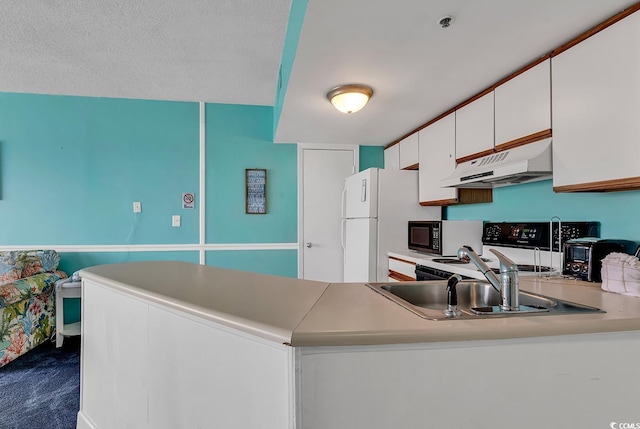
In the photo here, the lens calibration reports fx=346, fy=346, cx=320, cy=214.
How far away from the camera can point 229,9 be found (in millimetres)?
2123

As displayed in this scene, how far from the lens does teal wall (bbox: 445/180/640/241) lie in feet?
5.36

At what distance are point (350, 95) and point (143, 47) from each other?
1599mm

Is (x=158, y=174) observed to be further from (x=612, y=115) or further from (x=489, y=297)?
(x=612, y=115)

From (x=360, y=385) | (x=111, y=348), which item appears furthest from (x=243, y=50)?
(x=360, y=385)

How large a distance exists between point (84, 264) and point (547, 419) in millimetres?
3991

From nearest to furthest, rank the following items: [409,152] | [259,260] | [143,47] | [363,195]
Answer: [143,47] → [363,195] → [409,152] → [259,260]

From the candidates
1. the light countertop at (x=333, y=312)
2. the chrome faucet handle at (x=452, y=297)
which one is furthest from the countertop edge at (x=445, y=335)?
the chrome faucet handle at (x=452, y=297)

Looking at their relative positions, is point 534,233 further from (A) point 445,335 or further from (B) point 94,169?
(B) point 94,169

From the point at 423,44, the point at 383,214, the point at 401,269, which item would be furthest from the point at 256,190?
the point at 423,44

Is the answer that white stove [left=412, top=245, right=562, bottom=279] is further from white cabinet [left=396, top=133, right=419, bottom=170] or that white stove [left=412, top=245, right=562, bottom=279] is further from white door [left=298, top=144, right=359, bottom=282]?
white door [left=298, top=144, right=359, bottom=282]

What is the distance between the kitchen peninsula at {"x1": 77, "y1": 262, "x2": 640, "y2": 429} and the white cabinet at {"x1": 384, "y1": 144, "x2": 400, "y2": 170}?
2.66 meters

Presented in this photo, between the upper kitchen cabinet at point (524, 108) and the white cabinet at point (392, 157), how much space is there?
155 cm

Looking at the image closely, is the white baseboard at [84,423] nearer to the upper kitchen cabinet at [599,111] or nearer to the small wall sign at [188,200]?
the small wall sign at [188,200]

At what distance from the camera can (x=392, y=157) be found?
3828 mm
